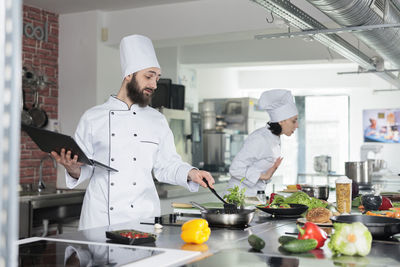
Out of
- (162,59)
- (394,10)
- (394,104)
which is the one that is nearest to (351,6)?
(394,10)

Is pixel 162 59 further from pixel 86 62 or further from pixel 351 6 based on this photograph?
pixel 351 6

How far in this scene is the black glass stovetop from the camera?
1.70 meters

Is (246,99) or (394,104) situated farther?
(394,104)

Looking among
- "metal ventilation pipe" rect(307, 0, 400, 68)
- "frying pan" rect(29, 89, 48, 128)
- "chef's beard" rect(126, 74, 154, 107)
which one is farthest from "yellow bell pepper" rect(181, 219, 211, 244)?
"frying pan" rect(29, 89, 48, 128)

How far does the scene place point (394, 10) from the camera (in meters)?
4.24

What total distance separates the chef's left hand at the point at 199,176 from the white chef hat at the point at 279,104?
6.47ft

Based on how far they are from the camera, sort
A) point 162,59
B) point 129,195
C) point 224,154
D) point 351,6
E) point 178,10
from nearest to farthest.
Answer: point 129,195 → point 351,6 → point 178,10 → point 162,59 → point 224,154

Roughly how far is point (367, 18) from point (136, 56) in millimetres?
1654

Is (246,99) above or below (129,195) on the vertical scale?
above

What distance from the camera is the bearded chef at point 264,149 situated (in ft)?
14.7

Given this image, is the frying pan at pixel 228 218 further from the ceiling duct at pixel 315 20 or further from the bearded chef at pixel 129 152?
the ceiling duct at pixel 315 20

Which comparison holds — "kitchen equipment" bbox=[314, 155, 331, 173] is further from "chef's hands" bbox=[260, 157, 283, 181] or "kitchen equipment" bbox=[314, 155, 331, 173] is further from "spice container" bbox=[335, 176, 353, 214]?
"spice container" bbox=[335, 176, 353, 214]

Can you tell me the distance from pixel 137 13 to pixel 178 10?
0.55 metres

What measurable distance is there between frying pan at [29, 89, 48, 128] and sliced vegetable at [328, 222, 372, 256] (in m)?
4.93
